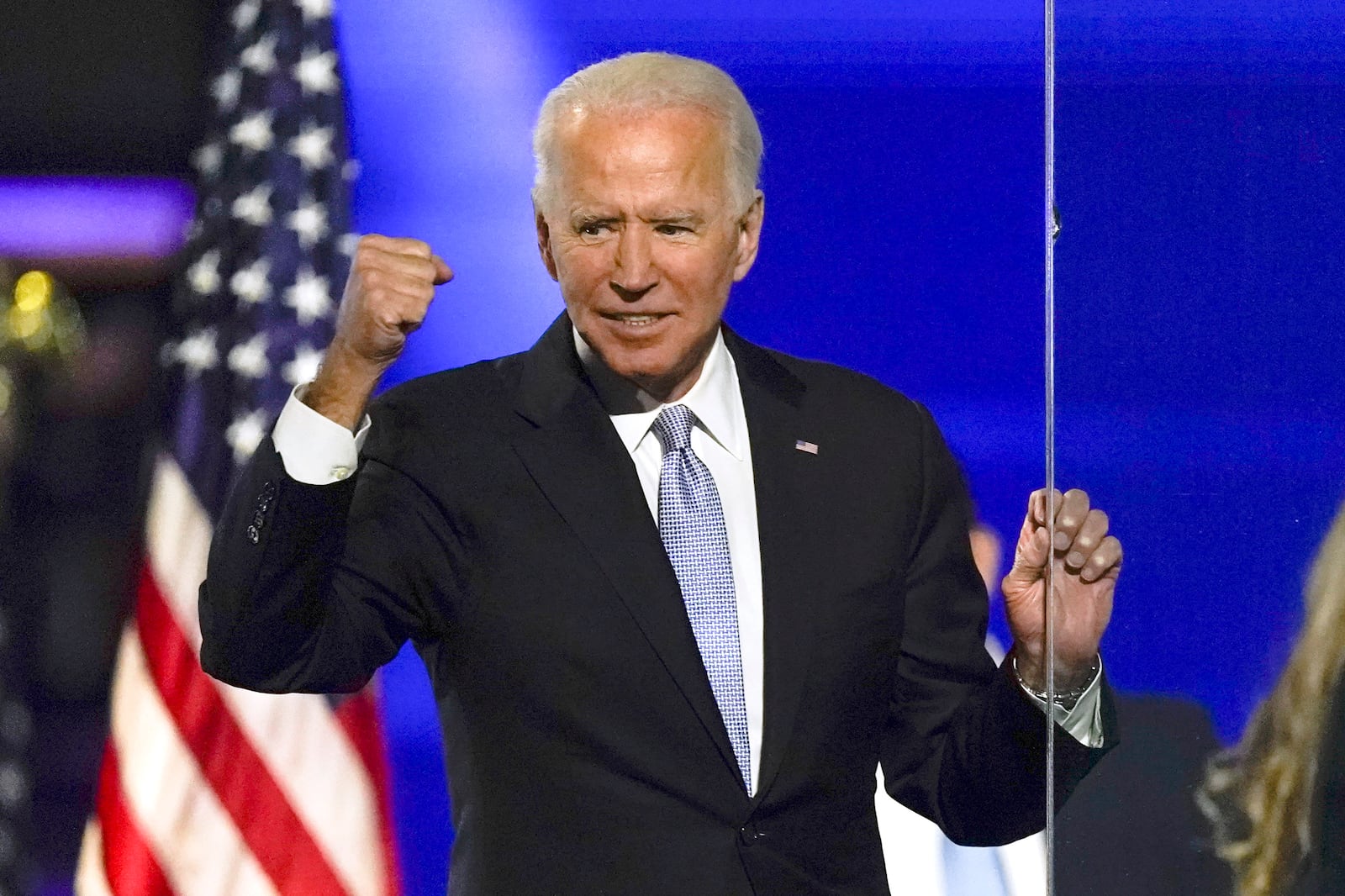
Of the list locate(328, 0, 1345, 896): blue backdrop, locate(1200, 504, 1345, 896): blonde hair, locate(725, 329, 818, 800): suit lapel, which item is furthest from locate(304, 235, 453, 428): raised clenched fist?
locate(328, 0, 1345, 896): blue backdrop

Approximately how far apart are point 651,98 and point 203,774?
1427mm

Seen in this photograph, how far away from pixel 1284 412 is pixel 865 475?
573 millimetres

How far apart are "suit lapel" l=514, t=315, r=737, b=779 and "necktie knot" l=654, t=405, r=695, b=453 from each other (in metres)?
0.05

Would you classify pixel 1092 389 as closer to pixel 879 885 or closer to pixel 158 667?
pixel 879 885

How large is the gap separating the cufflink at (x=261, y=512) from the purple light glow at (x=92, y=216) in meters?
1.21

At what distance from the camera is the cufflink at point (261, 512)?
137cm

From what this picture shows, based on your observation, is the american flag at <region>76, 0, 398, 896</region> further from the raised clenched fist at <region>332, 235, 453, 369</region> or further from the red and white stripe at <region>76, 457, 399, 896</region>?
the raised clenched fist at <region>332, 235, 453, 369</region>

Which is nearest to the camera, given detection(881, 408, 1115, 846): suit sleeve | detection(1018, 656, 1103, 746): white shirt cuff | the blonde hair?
the blonde hair

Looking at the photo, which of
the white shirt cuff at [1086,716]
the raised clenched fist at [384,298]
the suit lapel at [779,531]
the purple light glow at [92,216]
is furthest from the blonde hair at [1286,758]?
the purple light glow at [92,216]

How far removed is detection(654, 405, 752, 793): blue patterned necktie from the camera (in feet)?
4.94

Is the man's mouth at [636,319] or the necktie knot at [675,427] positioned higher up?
the man's mouth at [636,319]

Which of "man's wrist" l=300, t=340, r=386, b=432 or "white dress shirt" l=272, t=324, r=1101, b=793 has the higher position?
"man's wrist" l=300, t=340, r=386, b=432

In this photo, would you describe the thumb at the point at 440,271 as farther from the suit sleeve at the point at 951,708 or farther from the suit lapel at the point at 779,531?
the suit sleeve at the point at 951,708

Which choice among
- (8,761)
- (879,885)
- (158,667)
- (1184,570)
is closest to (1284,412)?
(1184,570)
